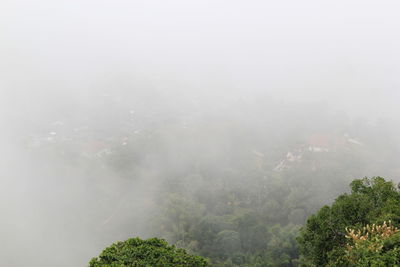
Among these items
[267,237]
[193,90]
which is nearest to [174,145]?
[267,237]

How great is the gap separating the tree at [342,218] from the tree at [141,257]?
20.9 ft

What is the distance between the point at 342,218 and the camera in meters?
19.5

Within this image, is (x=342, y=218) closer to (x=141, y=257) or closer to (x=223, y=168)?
(x=141, y=257)

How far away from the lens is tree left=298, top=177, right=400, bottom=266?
18719 mm

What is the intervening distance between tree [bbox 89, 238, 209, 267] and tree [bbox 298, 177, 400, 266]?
638cm

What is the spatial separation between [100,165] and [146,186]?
1155 cm

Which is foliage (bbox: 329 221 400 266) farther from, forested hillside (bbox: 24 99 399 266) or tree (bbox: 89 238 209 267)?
forested hillside (bbox: 24 99 399 266)

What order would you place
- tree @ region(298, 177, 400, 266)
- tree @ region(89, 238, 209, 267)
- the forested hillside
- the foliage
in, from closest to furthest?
the foliage < tree @ region(89, 238, 209, 267) < tree @ region(298, 177, 400, 266) < the forested hillside

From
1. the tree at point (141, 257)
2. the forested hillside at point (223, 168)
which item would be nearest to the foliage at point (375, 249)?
the tree at point (141, 257)

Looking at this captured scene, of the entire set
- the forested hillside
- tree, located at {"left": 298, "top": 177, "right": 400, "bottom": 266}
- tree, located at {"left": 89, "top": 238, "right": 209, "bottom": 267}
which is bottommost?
tree, located at {"left": 298, "top": 177, "right": 400, "bottom": 266}

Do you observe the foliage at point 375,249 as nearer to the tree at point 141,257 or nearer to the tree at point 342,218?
the tree at point 342,218

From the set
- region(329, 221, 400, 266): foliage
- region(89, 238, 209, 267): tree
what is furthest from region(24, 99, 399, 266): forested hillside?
region(329, 221, 400, 266): foliage

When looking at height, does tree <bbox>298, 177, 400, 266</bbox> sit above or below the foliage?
above

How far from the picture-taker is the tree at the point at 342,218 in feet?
61.4
